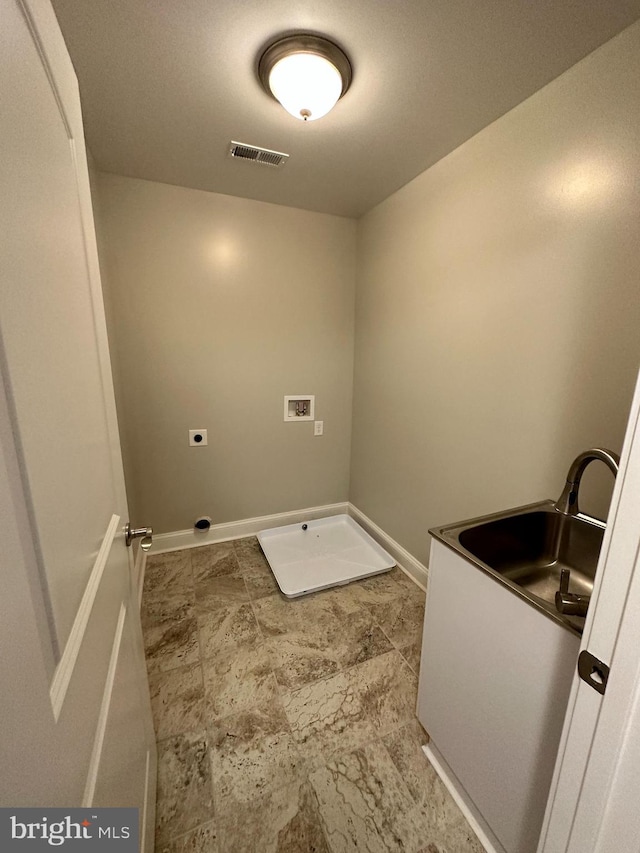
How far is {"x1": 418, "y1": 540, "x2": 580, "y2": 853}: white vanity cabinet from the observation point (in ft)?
2.68

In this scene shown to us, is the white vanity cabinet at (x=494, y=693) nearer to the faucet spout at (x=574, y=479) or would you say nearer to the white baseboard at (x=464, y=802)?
the white baseboard at (x=464, y=802)

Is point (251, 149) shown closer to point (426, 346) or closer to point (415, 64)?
point (415, 64)

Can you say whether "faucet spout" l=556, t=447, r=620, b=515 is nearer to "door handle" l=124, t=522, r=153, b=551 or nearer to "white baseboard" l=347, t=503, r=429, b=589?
"white baseboard" l=347, t=503, r=429, b=589

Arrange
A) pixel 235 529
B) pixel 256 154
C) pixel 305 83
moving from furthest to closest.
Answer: pixel 235 529 < pixel 256 154 < pixel 305 83

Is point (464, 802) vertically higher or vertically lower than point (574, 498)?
lower

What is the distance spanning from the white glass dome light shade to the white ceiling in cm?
7

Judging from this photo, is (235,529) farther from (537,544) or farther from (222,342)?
(537,544)

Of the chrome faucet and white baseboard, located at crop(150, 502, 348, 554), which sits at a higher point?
the chrome faucet

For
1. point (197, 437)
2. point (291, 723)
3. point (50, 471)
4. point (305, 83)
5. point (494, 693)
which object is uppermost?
point (305, 83)

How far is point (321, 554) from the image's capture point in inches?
97.5

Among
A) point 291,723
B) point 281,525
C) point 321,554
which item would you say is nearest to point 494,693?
point 291,723

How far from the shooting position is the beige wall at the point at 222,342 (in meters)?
2.13

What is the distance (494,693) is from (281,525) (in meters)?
2.09

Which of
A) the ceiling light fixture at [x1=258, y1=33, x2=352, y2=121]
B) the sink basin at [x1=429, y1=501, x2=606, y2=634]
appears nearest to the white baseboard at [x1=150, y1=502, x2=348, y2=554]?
the sink basin at [x1=429, y1=501, x2=606, y2=634]
